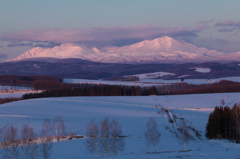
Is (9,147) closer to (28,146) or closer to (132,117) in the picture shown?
(28,146)

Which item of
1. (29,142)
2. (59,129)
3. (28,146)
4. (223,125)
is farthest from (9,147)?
(223,125)

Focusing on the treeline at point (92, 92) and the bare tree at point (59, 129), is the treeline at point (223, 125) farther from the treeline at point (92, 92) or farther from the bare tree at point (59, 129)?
the treeline at point (92, 92)

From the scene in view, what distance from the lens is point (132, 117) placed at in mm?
58094

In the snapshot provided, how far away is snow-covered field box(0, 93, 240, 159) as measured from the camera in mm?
33875

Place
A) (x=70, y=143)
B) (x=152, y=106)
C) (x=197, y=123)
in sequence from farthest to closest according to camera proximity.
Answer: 1. (x=152, y=106)
2. (x=197, y=123)
3. (x=70, y=143)

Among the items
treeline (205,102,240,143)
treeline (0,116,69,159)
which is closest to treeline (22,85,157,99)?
treeline (0,116,69,159)

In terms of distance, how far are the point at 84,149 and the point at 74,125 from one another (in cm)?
1281

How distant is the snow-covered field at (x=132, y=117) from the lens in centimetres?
3388

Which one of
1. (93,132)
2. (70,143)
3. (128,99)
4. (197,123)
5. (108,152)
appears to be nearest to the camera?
(108,152)

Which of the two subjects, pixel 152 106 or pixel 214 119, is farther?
pixel 152 106

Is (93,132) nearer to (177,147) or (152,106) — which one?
(177,147)

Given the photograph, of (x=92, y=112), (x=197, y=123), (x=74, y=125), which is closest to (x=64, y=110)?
(x=92, y=112)

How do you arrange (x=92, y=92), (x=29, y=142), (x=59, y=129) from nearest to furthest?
(x=29, y=142) < (x=59, y=129) < (x=92, y=92)

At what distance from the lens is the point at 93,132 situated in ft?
Result: 116
